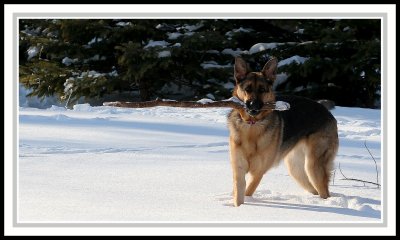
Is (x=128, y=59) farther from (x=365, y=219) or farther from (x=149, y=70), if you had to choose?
(x=365, y=219)

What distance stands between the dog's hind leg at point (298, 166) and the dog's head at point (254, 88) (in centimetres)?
87

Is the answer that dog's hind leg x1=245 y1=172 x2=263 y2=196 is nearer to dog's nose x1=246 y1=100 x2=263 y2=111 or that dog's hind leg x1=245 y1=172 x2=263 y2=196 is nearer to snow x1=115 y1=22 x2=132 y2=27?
dog's nose x1=246 y1=100 x2=263 y2=111

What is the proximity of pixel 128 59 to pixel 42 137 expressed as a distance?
7492mm

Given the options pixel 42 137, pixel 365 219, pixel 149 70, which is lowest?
pixel 365 219

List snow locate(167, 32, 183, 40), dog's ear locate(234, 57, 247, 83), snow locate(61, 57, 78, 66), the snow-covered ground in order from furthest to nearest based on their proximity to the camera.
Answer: snow locate(61, 57, 78, 66) < snow locate(167, 32, 183, 40) < dog's ear locate(234, 57, 247, 83) < the snow-covered ground

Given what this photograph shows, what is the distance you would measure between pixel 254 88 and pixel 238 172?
80 centimetres

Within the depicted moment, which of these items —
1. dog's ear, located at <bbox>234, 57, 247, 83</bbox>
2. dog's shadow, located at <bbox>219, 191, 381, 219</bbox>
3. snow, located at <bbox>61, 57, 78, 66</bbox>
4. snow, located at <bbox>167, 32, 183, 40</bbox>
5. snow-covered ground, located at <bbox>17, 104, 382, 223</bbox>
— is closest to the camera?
snow-covered ground, located at <bbox>17, 104, 382, 223</bbox>

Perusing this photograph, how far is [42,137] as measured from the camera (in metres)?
8.70

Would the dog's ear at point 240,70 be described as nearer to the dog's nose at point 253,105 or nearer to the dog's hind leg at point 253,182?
the dog's nose at point 253,105

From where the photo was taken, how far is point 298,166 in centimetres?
645

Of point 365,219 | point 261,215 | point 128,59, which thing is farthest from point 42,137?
point 128,59

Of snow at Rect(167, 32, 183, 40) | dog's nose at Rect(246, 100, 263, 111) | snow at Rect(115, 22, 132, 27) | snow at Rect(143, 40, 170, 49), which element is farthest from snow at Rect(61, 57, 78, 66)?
dog's nose at Rect(246, 100, 263, 111)

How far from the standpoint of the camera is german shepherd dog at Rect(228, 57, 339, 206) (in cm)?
566

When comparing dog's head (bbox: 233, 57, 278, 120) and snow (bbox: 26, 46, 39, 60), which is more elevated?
snow (bbox: 26, 46, 39, 60)
